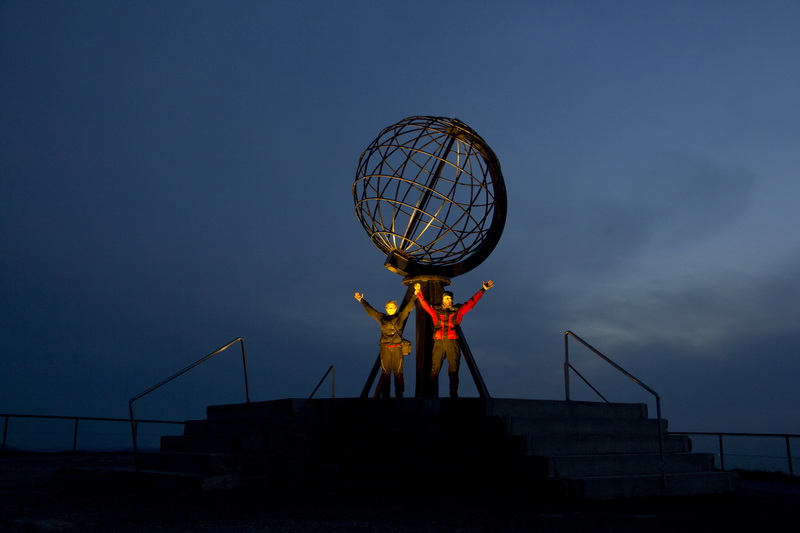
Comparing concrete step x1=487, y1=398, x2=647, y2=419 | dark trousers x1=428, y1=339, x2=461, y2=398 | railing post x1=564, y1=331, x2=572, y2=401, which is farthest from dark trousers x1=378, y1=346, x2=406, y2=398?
concrete step x1=487, y1=398, x2=647, y2=419

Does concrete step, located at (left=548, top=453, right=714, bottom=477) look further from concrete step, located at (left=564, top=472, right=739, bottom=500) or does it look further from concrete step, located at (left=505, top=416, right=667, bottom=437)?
concrete step, located at (left=505, top=416, right=667, bottom=437)

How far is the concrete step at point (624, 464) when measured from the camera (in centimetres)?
Result: 741

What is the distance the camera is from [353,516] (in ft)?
19.9

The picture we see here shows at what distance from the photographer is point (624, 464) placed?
26.0ft

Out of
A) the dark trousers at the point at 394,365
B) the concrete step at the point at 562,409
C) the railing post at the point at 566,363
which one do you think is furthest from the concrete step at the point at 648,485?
the dark trousers at the point at 394,365

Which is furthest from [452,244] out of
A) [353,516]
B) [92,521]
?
[92,521]

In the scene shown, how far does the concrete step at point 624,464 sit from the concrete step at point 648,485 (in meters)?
0.21

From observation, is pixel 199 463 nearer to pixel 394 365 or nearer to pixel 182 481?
pixel 182 481

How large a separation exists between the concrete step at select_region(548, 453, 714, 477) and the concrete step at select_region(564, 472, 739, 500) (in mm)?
212

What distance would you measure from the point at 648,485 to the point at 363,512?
3.30 m

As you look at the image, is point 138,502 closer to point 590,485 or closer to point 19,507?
point 19,507

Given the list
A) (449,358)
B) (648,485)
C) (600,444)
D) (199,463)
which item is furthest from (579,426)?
(199,463)

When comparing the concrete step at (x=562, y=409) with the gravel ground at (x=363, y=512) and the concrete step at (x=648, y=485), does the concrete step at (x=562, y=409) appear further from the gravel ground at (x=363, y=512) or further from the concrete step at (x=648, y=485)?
the concrete step at (x=648, y=485)

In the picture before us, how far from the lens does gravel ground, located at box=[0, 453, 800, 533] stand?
544 centimetres
